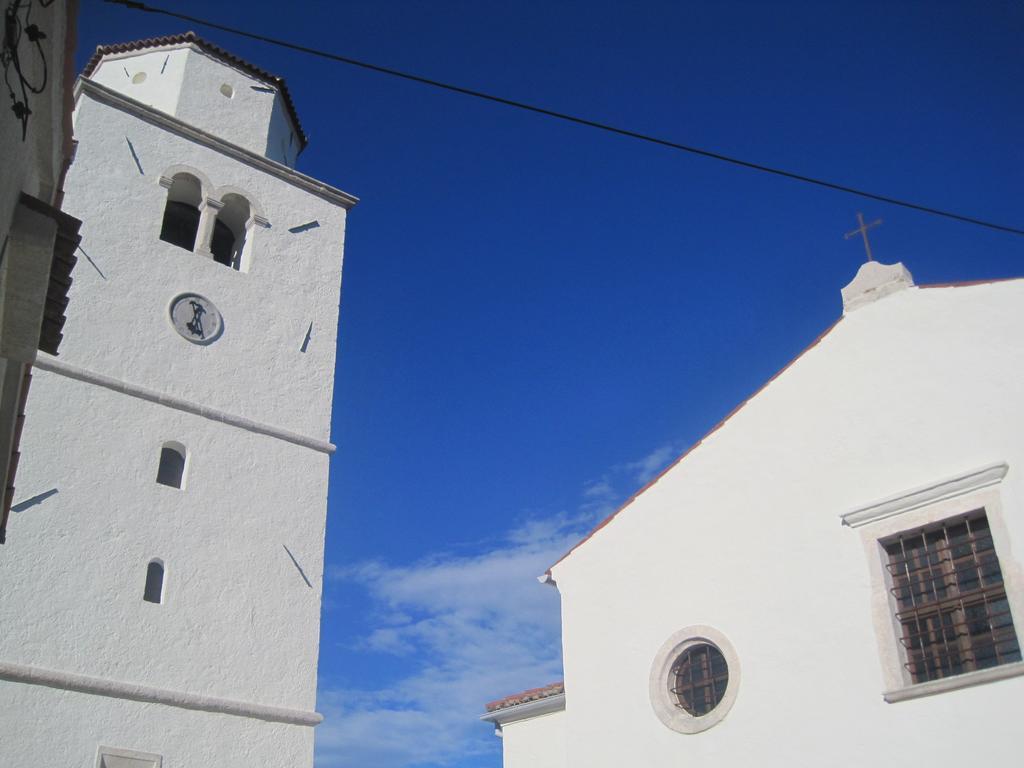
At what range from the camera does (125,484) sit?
1158cm

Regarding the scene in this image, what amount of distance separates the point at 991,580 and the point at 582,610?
4.67 metres

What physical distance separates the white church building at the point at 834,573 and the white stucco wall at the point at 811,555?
19mm

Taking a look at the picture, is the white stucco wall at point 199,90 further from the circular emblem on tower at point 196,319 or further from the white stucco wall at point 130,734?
the white stucco wall at point 130,734

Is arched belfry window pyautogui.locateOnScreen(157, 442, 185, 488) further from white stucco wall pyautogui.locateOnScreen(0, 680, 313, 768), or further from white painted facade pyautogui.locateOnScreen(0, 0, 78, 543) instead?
white painted facade pyautogui.locateOnScreen(0, 0, 78, 543)

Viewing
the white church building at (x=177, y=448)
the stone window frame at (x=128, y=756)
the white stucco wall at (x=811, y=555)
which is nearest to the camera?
the white stucco wall at (x=811, y=555)

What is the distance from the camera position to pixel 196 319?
13375 millimetres

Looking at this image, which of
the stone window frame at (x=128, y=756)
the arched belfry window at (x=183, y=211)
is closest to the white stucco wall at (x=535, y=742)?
the stone window frame at (x=128, y=756)

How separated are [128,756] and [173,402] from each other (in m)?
4.20

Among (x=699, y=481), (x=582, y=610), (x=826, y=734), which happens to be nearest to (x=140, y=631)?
(x=582, y=610)

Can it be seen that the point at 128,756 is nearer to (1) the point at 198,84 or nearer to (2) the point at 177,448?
(2) the point at 177,448

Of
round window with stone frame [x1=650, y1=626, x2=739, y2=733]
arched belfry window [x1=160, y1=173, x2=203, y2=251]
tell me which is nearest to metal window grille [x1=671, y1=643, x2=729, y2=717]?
round window with stone frame [x1=650, y1=626, x2=739, y2=733]

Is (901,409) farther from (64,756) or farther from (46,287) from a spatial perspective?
(64,756)

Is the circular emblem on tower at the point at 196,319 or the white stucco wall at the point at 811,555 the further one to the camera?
the circular emblem on tower at the point at 196,319

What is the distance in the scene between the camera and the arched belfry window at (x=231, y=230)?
15016 mm
